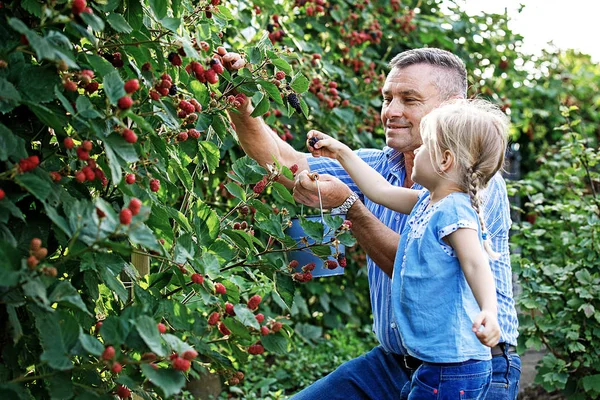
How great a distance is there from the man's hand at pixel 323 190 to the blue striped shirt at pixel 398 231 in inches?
12.7

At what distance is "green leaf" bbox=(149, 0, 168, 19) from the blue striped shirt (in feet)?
3.42

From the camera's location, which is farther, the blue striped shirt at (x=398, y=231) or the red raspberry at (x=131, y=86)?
the blue striped shirt at (x=398, y=231)

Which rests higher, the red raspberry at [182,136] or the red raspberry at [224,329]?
the red raspberry at [182,136]

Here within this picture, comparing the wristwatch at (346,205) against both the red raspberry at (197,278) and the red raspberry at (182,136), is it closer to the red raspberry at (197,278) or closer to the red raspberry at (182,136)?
the red raspberry at (182,136)

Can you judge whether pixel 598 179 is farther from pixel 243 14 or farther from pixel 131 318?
pixel 131 318

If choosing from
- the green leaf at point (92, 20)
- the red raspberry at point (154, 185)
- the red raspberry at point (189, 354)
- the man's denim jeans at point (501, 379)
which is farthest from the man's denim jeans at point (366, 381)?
the green leaf at point (92, 20)

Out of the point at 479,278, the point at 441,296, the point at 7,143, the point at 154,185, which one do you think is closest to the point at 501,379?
the point at 441,296

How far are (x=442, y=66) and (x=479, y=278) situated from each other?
1.07m

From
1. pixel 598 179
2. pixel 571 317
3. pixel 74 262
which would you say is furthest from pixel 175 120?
pixel 598 179

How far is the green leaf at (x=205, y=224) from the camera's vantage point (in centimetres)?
197

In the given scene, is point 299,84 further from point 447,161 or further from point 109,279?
point 109,279

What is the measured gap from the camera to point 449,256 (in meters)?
2.05

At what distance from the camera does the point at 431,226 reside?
2.07 meters

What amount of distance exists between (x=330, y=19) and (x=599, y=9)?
258 inches
